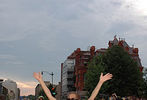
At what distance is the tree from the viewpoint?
45.7 m

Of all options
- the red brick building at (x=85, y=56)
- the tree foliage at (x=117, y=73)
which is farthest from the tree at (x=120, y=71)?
the red brick building at (x=85, y=56)

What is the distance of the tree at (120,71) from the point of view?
4565cm

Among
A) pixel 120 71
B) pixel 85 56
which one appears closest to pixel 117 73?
pixel 120 71

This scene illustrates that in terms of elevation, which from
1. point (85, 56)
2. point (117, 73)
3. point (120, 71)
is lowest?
point (117, 73)

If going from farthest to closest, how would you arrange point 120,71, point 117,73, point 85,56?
point 85,56 → point 120,71 → point 117,73

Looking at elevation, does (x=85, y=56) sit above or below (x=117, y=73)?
above

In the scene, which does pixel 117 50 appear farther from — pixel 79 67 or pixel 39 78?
pixel 39 78

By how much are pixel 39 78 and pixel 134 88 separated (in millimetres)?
44938

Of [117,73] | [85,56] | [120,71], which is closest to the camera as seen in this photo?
[117,73]

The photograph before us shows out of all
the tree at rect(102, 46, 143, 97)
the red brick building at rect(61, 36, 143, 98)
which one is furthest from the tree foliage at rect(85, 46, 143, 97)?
the red brick building at rect(61, 36, 143, 98)

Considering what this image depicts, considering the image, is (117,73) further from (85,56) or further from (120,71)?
(85,56)

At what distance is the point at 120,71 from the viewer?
46.1 metres

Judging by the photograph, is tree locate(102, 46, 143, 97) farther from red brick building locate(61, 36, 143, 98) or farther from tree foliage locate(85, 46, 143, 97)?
red brick building locate(61, 36, 143, 98)

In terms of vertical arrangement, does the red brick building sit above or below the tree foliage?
above
